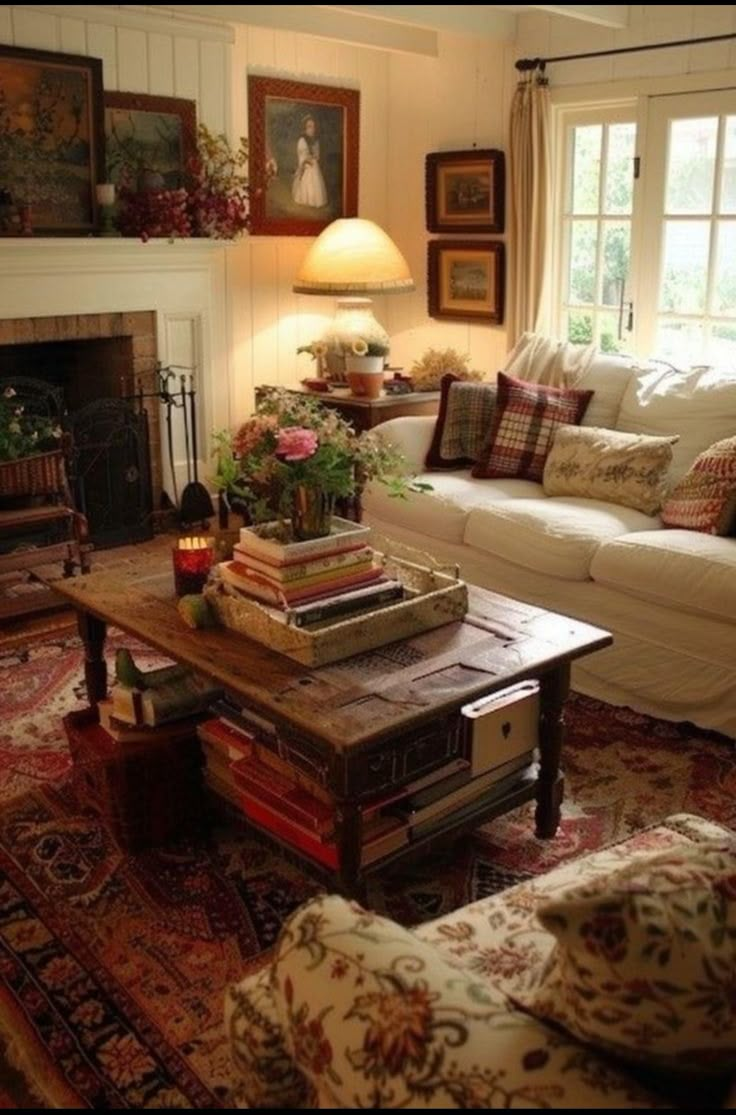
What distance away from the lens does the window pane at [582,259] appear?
4.88 meters

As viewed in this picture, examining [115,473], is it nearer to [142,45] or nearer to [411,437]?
[411,437]

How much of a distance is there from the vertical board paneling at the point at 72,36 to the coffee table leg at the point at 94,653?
2.73 meters

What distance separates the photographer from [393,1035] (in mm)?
1184

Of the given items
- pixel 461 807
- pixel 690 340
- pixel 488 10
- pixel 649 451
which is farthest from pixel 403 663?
pixel 488 10

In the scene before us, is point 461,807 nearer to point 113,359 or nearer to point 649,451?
point 649,451

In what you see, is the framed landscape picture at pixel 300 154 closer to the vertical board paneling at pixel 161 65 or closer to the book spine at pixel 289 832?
the vertical board paneling at pixel 161 65

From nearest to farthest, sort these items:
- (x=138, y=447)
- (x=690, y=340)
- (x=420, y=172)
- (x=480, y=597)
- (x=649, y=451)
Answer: (x=480, y=597) → (x=649, y=451) → (x=690, y=340) → (x=138, y=447) → (x=420, y=172)

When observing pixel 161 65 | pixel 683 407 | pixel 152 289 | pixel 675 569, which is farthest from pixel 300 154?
pixel 675 569

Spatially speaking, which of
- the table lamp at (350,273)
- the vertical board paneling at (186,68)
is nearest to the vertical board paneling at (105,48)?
the vertical board paneling at (186,68)

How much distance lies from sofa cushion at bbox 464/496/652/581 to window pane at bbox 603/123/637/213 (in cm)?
163

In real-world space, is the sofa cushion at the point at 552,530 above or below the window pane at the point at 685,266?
below

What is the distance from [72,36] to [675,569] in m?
3.29

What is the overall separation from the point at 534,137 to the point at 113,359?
2144mm

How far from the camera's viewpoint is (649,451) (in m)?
3.71
